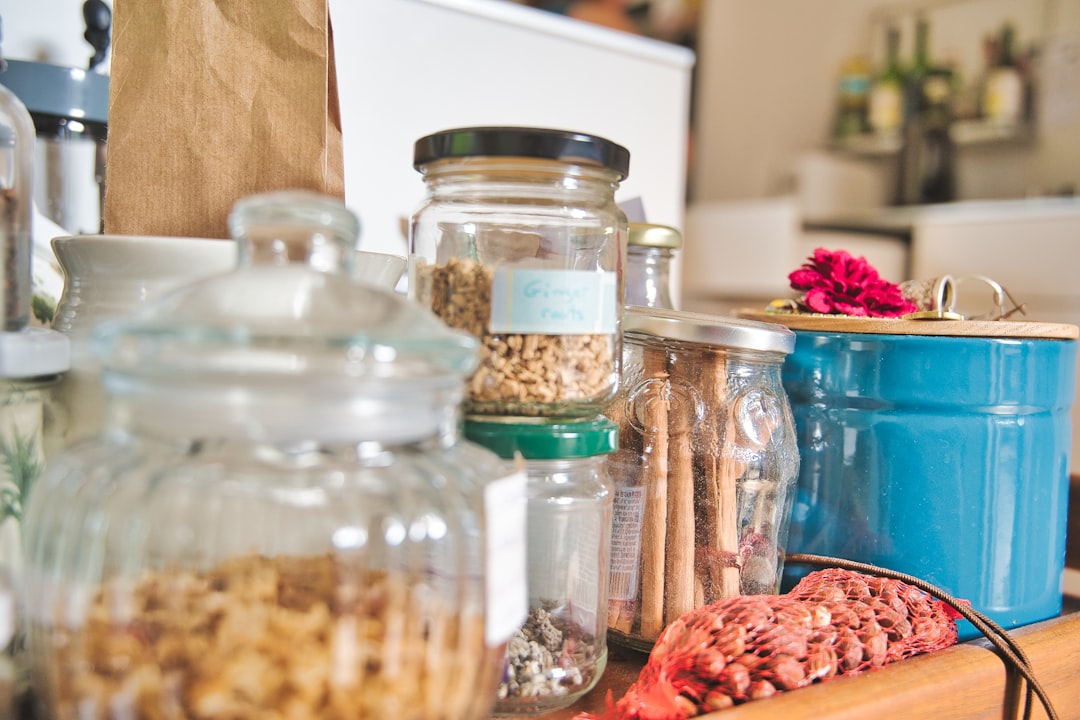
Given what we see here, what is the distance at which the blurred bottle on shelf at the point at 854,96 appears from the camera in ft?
10.6

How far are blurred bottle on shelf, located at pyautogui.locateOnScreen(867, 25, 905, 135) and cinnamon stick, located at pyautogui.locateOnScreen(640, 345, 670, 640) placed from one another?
284 centimetres

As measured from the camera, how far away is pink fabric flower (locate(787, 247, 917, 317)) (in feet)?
2.48

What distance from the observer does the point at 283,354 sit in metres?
0.38

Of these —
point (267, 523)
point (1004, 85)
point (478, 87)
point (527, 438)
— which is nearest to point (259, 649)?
point (267, 523)

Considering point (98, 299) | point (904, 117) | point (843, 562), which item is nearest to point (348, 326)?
point (98, 299)

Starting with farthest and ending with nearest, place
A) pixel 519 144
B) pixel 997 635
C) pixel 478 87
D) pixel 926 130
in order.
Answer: pixel 926 130, pixel 478 87, pixel 997 635, pixel 519 144

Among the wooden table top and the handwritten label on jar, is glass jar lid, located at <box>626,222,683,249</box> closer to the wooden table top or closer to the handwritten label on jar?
the handwritten label on jar

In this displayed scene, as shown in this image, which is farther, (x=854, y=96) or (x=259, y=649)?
(x=854, y=96)

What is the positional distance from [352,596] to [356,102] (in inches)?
30.3

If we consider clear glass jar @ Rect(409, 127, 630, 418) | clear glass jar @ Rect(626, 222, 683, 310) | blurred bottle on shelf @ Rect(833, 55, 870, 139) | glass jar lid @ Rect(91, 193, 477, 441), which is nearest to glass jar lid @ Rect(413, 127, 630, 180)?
clear glass jar @ Rect(409, 127, 630, 418)

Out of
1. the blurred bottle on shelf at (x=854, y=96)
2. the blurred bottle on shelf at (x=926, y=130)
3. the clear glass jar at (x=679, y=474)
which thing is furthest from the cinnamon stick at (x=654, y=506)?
the blurred bottle on shelf at (x=854, y=96)

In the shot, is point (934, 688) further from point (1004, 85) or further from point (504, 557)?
point (1004, 85)

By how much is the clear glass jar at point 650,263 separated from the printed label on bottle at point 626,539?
0.18 meters

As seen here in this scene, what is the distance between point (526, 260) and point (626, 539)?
0.21 meters
